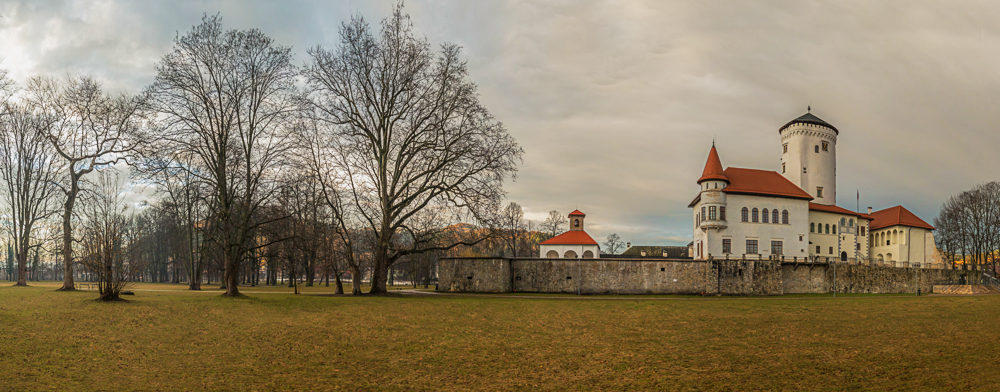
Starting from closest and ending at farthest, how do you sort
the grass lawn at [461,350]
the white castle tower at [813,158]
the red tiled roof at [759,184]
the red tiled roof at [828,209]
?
the grass lawn at [461,350], the red tiled roof at [759,184], the red tiled roof at [828,209], the white castle tower at [813,158]

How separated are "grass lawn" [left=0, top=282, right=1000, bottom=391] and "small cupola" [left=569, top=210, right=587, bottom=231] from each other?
3548 cm

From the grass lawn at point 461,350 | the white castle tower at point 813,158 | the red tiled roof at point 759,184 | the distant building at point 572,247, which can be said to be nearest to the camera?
the grass lawn at point 461,350

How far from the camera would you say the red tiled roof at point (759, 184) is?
50.3 meters

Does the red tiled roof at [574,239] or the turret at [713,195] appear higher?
the turret at [713,195]

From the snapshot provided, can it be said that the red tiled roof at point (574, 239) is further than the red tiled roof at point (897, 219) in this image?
No

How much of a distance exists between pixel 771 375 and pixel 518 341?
21.2ft

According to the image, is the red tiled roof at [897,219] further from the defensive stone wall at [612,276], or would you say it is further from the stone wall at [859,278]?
the defensive stone wall at [612,276]

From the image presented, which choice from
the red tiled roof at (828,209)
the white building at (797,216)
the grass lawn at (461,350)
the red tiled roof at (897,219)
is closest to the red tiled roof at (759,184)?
the white building at (797,216)

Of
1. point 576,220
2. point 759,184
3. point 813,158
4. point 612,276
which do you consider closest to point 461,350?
point 612,276

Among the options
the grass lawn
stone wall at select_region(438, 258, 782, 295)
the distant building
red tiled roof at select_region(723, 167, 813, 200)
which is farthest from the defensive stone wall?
the grass lawn

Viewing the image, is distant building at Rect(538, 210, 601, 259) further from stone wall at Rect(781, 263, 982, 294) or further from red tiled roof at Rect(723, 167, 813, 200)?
stone wall at Rect(781, 263, 982, 294)

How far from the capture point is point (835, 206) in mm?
59062

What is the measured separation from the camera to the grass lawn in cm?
965

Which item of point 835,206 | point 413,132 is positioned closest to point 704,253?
point 835,206
